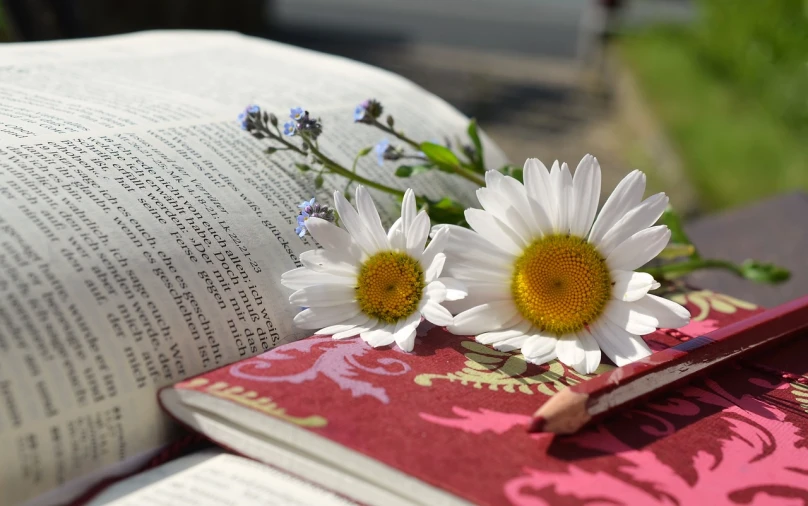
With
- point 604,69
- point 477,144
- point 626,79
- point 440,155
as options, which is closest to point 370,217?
point 440,155

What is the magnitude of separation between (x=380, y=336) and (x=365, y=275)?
7cm

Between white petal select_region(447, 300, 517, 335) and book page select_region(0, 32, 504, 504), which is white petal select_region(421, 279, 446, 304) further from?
book page select_region(0, 32, 504, 504)

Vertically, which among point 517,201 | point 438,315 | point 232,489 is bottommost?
point 232,489

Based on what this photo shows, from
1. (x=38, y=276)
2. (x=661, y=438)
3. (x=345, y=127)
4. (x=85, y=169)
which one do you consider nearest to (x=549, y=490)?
(x=661, y=438)

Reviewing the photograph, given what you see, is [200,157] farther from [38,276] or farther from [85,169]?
[38,276]

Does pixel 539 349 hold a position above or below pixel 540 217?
below

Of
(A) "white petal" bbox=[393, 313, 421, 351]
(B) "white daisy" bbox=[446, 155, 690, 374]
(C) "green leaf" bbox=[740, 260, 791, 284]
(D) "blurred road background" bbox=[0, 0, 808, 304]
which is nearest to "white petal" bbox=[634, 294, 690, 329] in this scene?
(B) "white daisy" bbox=[446, 155, 690, 374]

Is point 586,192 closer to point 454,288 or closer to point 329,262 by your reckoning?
point 454,288

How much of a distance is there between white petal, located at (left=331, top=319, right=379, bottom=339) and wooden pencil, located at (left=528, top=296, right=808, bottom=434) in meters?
0.21

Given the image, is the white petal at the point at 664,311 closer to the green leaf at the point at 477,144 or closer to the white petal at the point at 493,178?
the white petal at the point at 493,178

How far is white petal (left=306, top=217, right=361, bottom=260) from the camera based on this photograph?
788 mm

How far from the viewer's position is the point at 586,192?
752mm

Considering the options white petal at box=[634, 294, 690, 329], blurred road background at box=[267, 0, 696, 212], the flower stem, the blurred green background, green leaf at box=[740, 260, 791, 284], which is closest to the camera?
white petal at box=[634, 294, 690, 329]

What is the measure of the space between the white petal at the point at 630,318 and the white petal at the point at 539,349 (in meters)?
0.06
